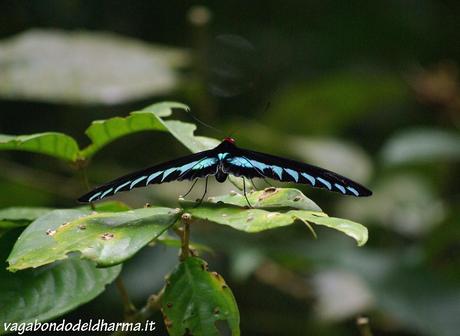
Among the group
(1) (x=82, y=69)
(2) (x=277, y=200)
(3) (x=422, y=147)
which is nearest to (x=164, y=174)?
(2) (x=277, y=200)

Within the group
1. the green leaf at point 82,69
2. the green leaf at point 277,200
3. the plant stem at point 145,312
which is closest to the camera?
the green leaf at point 277,200

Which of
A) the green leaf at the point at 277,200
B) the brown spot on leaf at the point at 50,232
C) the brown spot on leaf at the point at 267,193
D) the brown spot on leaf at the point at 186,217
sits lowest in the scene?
the brown spot on leaf at the point at 50,232

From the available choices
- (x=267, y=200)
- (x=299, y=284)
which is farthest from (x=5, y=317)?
(x=299, y=284)

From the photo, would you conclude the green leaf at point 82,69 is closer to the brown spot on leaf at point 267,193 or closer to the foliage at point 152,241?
the foliage at point 152,241

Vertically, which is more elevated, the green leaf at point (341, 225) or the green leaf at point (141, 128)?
the green leaf at point (141, 128)

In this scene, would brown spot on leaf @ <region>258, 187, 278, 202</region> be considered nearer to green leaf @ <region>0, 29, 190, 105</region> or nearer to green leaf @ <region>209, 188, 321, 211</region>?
green leaf @ <region>209, 188, 321, 211</region>

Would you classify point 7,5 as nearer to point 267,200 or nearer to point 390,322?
point 390,322

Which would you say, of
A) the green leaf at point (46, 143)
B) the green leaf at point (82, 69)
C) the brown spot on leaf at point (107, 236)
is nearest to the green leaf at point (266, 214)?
the brown spot on leaf at point (107, 236)
